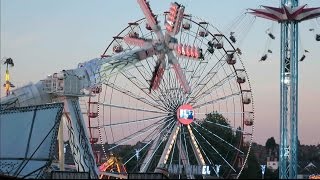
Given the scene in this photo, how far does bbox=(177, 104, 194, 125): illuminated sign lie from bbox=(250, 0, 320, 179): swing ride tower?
7502mm

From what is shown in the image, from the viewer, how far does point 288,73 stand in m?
55.7

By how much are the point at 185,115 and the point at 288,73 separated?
28.8 feet

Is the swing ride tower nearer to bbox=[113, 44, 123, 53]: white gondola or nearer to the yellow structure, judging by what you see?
bbox=[113, 44, 123, 53]: white gondola

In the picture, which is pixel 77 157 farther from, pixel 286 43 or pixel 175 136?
pixel 286 43

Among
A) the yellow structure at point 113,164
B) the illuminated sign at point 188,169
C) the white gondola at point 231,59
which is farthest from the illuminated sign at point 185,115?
the yellow structure at point 113,164

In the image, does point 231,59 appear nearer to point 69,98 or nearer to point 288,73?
point 288,73

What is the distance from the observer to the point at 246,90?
2473 inches

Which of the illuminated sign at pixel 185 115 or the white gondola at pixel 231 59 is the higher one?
the white gondola at pixel 231 59

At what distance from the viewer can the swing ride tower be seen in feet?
178

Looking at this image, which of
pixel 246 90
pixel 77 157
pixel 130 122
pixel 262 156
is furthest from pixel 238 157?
pixel 262 156

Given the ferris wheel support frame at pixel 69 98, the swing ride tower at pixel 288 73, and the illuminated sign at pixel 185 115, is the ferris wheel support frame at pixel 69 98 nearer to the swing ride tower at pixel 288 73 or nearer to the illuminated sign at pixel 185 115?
the illuminated sign at pixel 185 115

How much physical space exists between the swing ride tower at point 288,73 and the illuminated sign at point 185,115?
7502 mm

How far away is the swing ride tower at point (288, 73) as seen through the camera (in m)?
54.4

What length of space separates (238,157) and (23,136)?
73.3 feet
